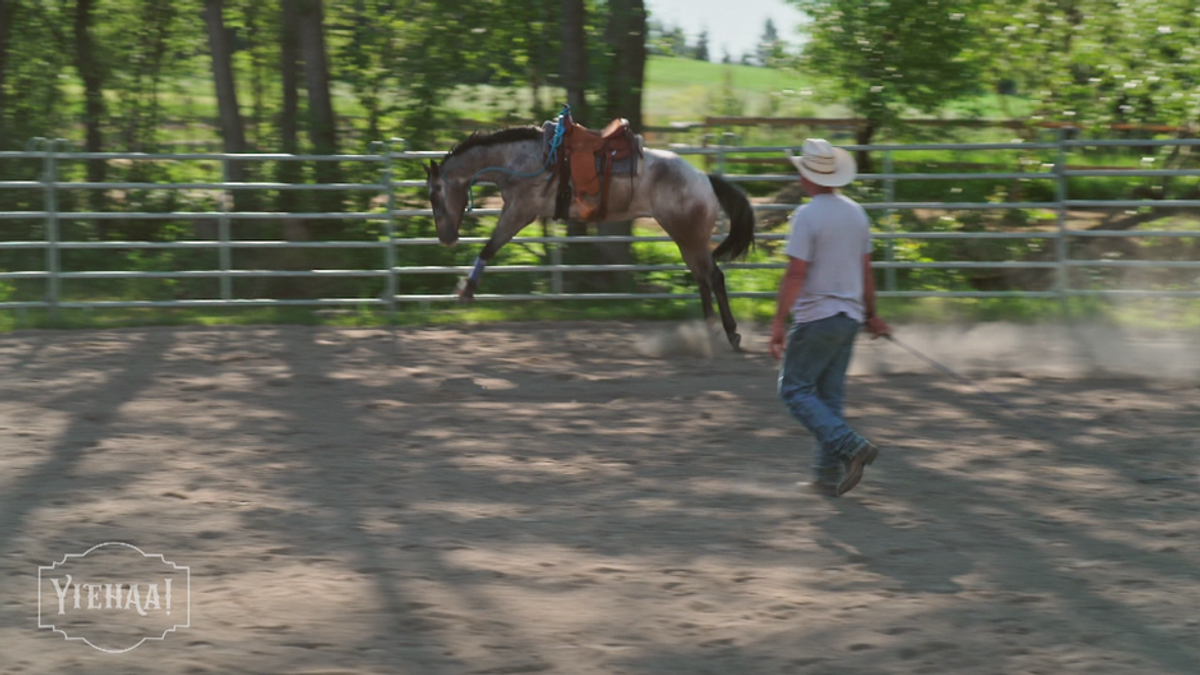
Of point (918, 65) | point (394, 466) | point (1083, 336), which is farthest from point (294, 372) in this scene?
point (918, 65)

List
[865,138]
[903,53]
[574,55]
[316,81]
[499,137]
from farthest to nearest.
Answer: [865,138], [903,53], [316,81], [574,55], [499,137]

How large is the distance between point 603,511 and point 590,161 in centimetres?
457

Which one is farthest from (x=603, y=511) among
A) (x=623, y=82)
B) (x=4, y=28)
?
(x=4, y=28)

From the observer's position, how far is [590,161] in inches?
377

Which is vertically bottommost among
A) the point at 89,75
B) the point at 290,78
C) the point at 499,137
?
the point at 499,137

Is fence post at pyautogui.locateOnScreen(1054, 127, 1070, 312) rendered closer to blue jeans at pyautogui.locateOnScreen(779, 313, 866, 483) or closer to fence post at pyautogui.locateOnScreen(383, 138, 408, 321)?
fence post at pyautogui.locateOnScreen(383, 138, 408, 321)

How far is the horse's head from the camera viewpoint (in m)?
9.84

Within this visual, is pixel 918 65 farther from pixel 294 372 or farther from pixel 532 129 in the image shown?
pixel 294 372

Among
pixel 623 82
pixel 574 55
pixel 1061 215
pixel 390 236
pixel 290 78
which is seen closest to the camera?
pixel 390 236

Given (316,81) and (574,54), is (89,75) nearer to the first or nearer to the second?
(316,81)

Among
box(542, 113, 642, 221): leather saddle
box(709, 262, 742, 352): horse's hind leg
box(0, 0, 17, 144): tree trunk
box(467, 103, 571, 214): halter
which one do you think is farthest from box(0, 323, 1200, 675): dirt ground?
box(0, 0, 17, 144): tree trunk

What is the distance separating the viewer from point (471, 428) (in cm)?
721

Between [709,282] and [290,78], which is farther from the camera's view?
[290,78]

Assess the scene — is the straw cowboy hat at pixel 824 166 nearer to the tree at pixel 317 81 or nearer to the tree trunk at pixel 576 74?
the tree trunk at pixel 576 74
